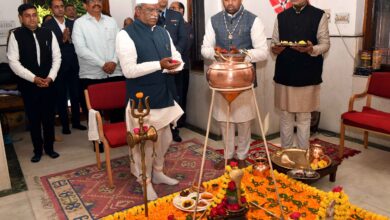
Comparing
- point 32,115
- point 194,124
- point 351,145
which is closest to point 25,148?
point 32,115

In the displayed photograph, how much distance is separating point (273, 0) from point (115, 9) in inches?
→ 107

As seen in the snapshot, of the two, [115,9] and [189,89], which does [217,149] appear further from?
[115,9]

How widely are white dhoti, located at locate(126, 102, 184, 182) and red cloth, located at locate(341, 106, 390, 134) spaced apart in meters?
1.90

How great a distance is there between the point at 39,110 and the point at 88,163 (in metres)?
0.85

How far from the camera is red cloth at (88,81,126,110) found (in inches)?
158

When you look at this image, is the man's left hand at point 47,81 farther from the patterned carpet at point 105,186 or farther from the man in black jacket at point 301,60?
the man in black jacket at point 301,60

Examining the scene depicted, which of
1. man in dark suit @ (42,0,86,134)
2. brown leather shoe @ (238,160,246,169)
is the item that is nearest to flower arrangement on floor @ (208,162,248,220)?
brown leather shoe @ (238,160,246,169)

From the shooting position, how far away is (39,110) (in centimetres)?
444

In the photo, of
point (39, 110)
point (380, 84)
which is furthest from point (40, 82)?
point (380, 84)

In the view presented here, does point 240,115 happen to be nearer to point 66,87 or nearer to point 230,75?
point 230,75

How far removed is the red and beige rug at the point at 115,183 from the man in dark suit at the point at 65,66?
163 centimetres

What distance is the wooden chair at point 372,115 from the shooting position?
3.83 meters

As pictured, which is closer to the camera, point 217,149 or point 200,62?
point 217,149

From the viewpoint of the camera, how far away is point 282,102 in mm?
4082
